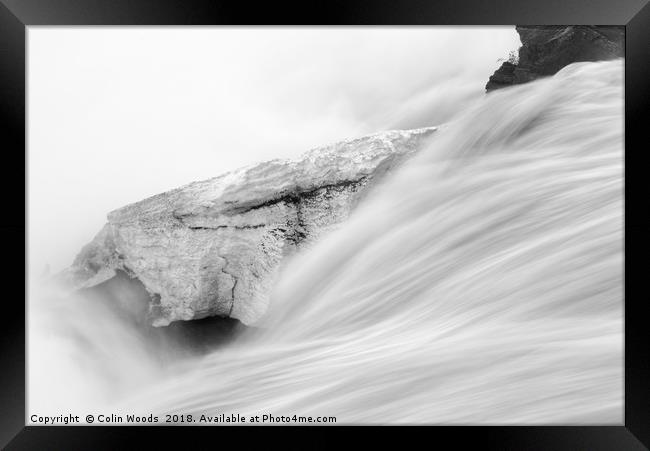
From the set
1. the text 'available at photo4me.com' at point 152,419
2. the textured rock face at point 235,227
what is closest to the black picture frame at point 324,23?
the text 'available at photo4me.com' at point 152,419

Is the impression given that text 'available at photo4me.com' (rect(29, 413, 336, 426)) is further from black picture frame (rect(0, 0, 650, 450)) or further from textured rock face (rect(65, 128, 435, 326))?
textured rock face (rect(65, 128, 435, 326))

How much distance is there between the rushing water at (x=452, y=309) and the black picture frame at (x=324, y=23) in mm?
53

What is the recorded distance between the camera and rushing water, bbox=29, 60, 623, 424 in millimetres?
1527

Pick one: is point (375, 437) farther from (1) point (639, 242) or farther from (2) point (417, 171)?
(1) point (639, 242)

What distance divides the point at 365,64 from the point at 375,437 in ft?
4.45

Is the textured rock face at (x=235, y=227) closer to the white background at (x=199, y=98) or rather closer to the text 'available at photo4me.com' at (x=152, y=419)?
the white background at (x=199, y=98)

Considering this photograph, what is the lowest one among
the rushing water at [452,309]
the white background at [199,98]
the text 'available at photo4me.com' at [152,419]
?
the text 'available at photo4me.com' at [152,419]

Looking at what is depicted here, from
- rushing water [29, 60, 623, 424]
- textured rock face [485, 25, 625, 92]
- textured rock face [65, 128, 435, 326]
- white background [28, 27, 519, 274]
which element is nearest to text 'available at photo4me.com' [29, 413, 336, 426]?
rushing water [29, 60, 623, 424]

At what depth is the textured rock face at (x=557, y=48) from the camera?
156 cm

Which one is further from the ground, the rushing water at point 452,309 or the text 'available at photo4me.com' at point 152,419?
the rushing water at point 452,309

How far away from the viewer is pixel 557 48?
157 cm

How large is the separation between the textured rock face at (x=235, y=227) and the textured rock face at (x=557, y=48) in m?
0.39

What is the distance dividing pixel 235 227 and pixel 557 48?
1363mm

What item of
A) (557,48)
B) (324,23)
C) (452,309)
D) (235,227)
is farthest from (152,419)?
(557,48)
